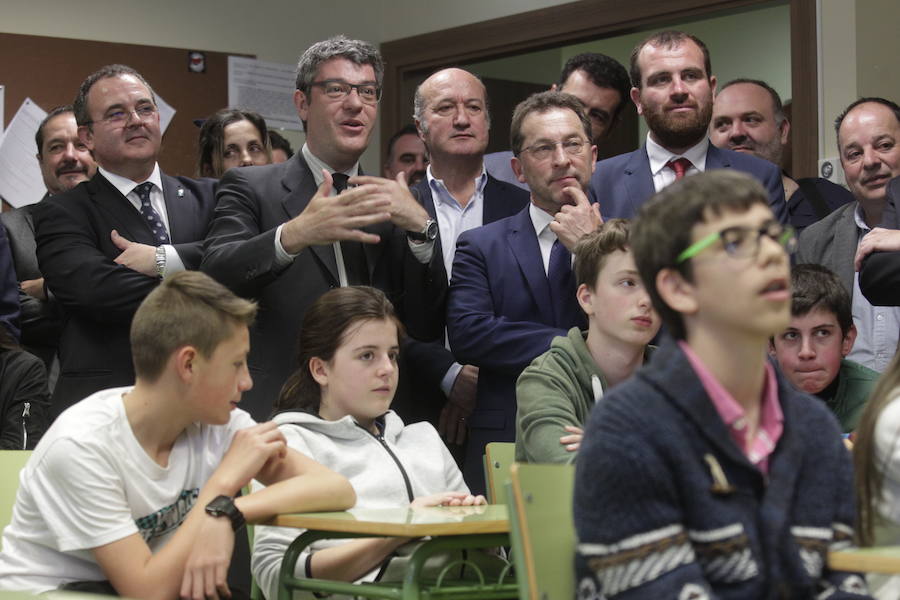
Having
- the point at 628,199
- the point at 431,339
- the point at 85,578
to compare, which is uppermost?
the point at 628,199

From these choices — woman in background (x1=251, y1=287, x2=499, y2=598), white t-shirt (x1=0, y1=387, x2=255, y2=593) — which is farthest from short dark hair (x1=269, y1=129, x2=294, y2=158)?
white t-shirt (x1=0, y1=387, x2=255, y2=593)

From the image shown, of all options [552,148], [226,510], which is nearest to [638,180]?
[552,148]

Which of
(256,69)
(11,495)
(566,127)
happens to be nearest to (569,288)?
(566,127)

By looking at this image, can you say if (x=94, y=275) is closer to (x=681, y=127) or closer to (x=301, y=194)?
(x=301, y=194)

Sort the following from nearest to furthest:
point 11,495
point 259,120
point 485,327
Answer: point 11,495, point 485,327, point 259,120

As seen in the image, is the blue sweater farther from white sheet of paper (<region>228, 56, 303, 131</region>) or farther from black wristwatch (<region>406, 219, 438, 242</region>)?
white sheet of paper (<region>228, 56, 303, 131</region>)

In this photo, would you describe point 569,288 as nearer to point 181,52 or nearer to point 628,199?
point 628,199

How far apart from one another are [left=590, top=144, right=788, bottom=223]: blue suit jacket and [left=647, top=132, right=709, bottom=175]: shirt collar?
17 mm

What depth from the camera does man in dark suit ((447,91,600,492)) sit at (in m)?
3.47

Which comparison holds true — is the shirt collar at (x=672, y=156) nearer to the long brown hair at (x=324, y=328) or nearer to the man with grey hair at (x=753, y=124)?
the man with grey hair at (x=753, y=124)

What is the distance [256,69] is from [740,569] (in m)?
5.37

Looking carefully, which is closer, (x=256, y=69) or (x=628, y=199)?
(x=628, y=199)

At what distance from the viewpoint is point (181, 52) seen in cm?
646

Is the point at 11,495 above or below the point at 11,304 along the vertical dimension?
below
